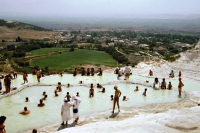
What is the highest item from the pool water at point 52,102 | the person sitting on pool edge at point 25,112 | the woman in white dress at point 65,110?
the woman in white dress at point 65,110

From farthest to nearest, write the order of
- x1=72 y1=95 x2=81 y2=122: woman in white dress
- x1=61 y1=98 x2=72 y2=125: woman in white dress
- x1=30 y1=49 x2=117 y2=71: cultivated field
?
x1=30 y1=49 x2=117 y2=71: cultivated field
x1=72 y1=95 x2=81 y2=122: woman in white dress
x1=61 y1=98 x2=72 y2=125: woman in white dress

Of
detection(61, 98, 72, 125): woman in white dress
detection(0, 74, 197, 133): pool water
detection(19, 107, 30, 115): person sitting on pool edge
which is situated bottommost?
detection(0, 74, 197, 133): pool water

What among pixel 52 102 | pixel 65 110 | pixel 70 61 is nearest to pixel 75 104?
pixel 65 110

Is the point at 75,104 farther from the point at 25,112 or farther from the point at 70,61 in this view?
the point at 70,61

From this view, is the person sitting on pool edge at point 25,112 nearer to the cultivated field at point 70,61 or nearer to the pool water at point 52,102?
the pool water at point 52,102

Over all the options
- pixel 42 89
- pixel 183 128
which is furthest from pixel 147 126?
pixel 42 89

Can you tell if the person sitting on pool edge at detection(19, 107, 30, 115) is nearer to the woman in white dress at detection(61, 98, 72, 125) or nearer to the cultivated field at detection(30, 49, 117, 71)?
the woman in white dress at detection(61, 98, 72, 125)

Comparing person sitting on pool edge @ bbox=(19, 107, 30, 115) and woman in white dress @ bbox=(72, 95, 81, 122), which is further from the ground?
woman in white dress @ bbox=(72, 95, 81, 122)

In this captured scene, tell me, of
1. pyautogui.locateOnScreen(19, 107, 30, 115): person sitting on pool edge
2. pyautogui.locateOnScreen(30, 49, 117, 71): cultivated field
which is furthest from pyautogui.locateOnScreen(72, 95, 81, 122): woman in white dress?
pyautogui.locateOnScreen(30, 49, 117, 71): cultivated field

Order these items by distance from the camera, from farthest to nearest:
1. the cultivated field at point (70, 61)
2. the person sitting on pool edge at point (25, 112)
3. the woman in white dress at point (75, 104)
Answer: the cultivated field at point (70, 61) < the person sitting on pool edge at point (25, 112) < the woman in white dress at point (75, 104)

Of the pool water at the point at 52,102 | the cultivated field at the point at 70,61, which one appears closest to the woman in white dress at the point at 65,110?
the pool water at the point at 52,102

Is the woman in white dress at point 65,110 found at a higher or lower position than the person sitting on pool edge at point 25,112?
higher

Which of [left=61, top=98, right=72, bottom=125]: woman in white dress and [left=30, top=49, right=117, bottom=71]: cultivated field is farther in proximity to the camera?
[left=30, top=49, right=117, bottom=71]: cultivated field
